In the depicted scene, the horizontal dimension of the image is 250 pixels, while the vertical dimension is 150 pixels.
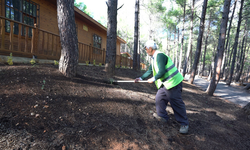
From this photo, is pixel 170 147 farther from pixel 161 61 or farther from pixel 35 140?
pixel 35 140

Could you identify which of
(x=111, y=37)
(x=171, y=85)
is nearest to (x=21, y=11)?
(x=111, y=37)

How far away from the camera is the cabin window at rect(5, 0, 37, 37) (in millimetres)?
6020

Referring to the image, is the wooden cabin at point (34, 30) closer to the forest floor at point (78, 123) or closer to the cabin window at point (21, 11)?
the cabin window at point (21, 11)

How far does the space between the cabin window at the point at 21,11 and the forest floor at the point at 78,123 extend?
4946mm

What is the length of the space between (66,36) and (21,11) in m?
5.17

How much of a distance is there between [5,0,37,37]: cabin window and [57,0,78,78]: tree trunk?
4.65 meters

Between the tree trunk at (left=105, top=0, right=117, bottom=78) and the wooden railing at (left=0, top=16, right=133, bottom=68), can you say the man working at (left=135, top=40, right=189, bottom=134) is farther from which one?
the wooden railing at (left=0, top=16, right=133, bottom=68)

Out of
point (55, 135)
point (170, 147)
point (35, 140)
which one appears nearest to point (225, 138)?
point (170, 147)

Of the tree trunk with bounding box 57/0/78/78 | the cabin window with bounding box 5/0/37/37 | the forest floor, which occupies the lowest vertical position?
the forest floor

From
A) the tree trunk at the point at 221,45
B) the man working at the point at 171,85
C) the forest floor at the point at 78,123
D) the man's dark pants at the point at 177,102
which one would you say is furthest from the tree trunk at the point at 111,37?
the tree trunk at the point at 221,45

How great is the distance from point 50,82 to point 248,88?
603 inches

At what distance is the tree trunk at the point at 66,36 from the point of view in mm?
3324

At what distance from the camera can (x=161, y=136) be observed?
2.22 meters

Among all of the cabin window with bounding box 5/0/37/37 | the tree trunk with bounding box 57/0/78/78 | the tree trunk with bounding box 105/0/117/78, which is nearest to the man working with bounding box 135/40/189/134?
the tree trunk with bounding box 105/0/117/78
